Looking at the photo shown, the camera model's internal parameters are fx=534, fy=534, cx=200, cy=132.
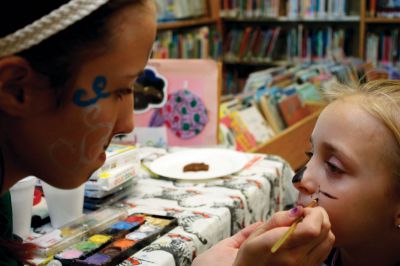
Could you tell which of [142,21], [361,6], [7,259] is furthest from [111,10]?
[361,6]

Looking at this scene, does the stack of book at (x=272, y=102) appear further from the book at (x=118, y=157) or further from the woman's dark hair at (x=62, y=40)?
the woman's dark hair at (x=62, y=40)

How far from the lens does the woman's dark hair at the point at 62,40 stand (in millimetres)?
611

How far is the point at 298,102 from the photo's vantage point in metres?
3.20

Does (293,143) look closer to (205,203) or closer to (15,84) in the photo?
(205,203)

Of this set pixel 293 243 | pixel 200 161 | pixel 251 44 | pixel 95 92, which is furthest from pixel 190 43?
pixel 95 92

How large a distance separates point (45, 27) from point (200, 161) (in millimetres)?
1136

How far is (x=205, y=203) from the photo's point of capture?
1.38 meters

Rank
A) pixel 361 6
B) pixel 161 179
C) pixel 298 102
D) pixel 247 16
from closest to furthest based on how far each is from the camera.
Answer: pixel 161 179
pixel 298 102
pixel 361 6
pixel 247 16

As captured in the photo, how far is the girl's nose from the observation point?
1.10 m

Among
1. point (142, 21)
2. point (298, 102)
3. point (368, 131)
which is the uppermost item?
point (142, 21)

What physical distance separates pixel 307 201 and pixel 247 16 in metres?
4.05

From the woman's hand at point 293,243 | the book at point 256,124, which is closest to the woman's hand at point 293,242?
the woman's hand at point 293,243

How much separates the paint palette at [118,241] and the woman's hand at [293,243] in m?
0.26

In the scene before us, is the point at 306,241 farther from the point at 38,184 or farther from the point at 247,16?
the point at 247,16
